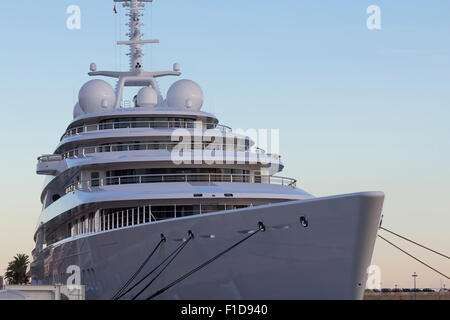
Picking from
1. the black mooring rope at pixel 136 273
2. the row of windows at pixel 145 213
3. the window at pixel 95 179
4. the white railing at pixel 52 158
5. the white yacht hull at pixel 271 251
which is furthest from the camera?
the white railing at pixel 52 158

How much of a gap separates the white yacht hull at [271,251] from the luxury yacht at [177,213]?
30 mm

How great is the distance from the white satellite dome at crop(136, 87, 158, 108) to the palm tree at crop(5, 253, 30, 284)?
64213mm

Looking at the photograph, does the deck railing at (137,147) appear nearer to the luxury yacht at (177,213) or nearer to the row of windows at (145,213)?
the luxury yacht at (177,213)

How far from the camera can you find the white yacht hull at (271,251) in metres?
21.1

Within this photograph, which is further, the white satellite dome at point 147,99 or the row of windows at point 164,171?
the white satellite dome at point 147,99

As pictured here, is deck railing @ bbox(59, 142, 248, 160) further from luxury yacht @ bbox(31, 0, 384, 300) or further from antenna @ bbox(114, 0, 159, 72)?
antenna @ bbox(114, 0, 159, 72)

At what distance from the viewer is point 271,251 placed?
22531 mm

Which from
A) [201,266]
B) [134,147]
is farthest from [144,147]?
[201,266]

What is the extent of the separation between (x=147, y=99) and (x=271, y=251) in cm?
1856

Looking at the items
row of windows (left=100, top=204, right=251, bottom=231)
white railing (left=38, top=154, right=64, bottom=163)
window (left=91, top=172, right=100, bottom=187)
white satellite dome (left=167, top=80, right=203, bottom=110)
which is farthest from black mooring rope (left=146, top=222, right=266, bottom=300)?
white satellite dome (left=167, top=80, right=203, bottom=110)

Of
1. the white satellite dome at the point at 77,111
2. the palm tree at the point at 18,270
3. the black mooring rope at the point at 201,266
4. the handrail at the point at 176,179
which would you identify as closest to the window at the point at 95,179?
the handrail at the point at 176,179

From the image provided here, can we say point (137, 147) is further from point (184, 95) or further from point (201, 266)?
point (201, 266)

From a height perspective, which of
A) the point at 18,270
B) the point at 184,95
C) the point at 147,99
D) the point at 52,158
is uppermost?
the point at 184,95

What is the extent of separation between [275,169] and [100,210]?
27.1 feet
